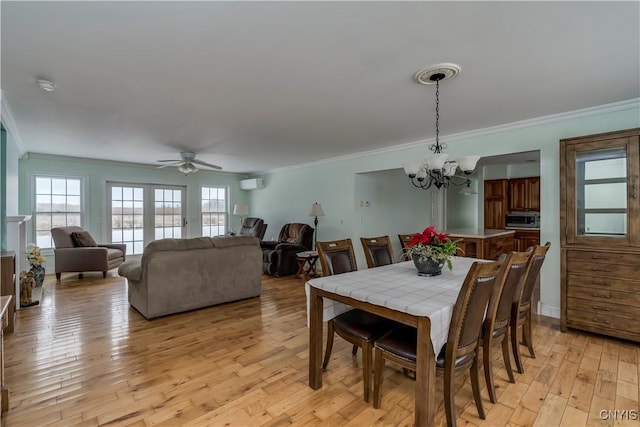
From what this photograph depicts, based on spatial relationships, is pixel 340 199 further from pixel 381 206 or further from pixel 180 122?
pixel 180 122

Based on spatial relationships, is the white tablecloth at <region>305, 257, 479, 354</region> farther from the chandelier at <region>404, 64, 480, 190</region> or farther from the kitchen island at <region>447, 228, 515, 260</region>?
the kitchen island at <region>447, 228, 515, 260</region>

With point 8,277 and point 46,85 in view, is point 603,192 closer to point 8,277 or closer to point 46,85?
point 46,85

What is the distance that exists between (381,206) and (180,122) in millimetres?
4084

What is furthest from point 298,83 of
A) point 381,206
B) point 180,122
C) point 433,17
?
point 381,206

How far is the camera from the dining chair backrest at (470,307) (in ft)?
5.23

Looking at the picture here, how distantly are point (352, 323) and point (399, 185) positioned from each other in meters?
5.04

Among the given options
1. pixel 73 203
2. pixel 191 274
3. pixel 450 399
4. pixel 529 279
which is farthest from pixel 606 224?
pixel 73 203

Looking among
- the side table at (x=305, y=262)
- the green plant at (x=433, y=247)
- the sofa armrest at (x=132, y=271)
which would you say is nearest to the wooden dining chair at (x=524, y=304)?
the green plant at (x=433, y=247)

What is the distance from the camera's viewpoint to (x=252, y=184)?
326 inches

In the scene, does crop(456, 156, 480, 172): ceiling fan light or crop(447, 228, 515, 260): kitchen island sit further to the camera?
crop(447, 228, 515, 260): kitchen island

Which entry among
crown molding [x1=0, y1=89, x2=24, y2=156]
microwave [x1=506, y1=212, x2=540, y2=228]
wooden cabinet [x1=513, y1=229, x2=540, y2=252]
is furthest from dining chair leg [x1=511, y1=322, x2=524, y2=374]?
microwave [x1=506, y1=212, x2=540, y2=228]

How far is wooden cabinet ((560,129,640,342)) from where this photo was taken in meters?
2.82

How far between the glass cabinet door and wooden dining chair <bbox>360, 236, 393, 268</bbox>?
6.11ft

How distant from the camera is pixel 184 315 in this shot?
145 inches
